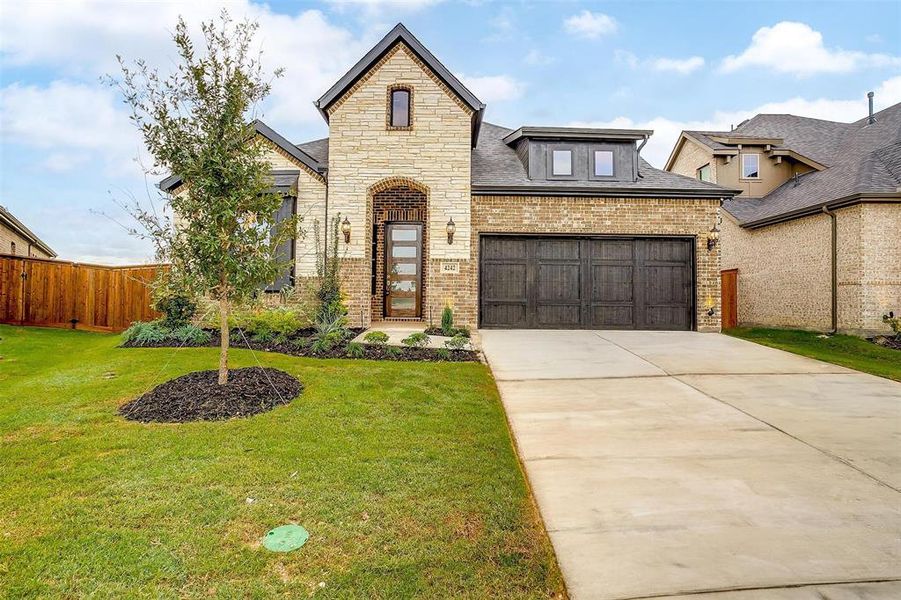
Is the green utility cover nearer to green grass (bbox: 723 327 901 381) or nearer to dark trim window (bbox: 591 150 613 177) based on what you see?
green grass (bbox: 723 327 901 381)

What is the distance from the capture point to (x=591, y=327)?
11336mm

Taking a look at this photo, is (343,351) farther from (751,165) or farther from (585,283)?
(751,165)

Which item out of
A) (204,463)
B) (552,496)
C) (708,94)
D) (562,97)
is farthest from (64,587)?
(562,97)

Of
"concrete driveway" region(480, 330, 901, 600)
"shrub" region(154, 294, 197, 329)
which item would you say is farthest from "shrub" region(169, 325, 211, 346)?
"concrete driveway" region(480, 330, 901, 600)

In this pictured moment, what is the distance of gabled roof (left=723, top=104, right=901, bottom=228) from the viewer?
11.8 meters

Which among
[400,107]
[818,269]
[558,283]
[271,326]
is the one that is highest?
[400,107]

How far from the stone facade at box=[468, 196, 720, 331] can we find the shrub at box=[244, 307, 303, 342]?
489cm

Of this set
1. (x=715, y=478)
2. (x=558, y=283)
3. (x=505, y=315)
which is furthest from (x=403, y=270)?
(x=715, y=478)

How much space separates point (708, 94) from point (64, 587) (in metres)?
19.3

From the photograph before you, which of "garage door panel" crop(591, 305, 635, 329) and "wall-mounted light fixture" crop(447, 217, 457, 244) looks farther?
"garage door panel" crop(591, 305, 635, 329)

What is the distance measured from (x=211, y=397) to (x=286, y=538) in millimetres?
3082

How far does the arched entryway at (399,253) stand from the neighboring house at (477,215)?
29 millimetres

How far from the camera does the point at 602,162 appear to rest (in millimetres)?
11836

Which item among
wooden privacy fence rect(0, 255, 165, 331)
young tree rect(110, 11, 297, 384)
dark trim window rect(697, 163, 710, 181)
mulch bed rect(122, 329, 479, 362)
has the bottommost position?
mulch bed rect(122, 329, 479, 362)
